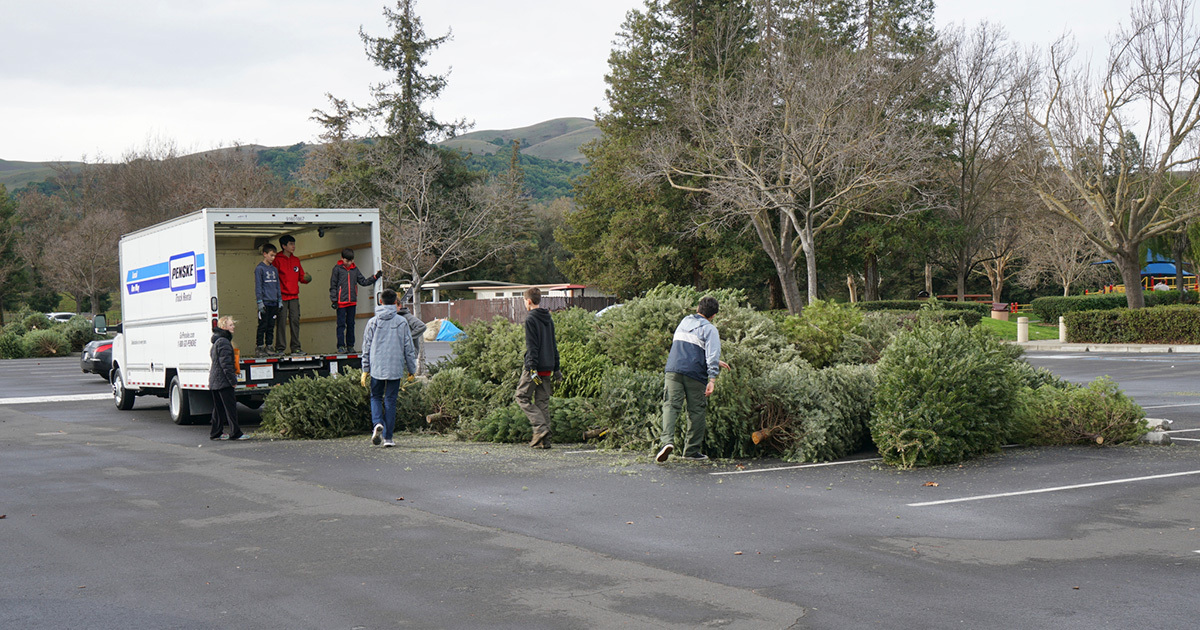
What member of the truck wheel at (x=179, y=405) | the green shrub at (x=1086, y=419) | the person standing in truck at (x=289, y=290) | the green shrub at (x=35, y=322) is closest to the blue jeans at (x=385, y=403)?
the person standing in truck at (x=289, y=290)

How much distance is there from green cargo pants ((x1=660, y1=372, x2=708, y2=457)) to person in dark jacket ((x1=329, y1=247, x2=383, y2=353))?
20.8 feet

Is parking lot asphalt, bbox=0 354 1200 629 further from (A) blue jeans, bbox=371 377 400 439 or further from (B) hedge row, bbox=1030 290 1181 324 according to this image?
(B) hedge row, bbox=1030 290 1181 324

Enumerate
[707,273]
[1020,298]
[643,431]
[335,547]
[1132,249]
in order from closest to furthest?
[335,547] < [643,431] < [1132,249] < [707,273] < [1020,298]

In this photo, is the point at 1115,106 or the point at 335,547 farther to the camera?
the point at 1115,106

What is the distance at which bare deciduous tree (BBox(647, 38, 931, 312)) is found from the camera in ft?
101

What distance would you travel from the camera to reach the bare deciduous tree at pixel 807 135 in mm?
30719

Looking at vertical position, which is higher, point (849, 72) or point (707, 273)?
point (849, 72)

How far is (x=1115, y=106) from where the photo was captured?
3262cm

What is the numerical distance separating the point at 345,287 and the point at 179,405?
3150mm

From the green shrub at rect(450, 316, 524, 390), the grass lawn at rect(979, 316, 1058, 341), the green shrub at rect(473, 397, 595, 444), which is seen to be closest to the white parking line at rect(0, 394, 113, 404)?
the green shrub at rect(450, 316, 524, 390)

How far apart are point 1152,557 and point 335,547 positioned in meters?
5.30

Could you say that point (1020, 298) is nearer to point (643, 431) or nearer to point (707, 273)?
point (707, 273)

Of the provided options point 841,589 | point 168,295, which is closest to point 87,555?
point 841,589

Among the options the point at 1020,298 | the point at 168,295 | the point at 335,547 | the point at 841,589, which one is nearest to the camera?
the point at 841,589
